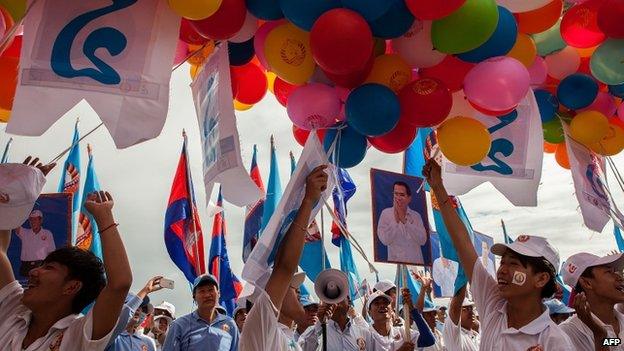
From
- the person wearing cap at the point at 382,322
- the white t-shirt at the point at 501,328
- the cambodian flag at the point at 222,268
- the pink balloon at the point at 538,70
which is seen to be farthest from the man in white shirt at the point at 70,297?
the cambodian flag at the point at 222,268

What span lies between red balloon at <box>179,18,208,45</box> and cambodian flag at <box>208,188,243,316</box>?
7351mm

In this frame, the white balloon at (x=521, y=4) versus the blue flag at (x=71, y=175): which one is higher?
the white balloon at (x=521, y=4)

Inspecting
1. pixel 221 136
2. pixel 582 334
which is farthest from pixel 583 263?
pixel 221 136

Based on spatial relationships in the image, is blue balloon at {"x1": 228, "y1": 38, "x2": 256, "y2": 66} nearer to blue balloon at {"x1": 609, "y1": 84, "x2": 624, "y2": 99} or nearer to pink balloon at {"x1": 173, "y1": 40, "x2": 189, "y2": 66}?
pink balloon at {"x1": 173, "y1": 40, "x2": 189, "y2": 66}

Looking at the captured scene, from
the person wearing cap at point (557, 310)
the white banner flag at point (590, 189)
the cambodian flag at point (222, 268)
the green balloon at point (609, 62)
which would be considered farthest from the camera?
the cambodian flag at point (222, 268)

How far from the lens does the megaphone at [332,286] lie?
3.43m

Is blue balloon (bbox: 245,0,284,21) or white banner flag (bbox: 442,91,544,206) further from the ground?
blue balloon (bbox: 245,0,284,21)

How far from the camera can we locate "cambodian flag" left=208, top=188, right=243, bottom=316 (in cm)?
1027

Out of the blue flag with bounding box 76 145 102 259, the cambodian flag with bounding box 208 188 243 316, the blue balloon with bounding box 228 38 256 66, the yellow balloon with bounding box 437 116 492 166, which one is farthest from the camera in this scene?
the cambodian flag with bounding box 208 188 243 316

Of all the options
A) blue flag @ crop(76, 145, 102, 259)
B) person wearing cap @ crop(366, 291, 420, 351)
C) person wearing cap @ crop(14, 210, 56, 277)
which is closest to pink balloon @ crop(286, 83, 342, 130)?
person wearing cap @ crop(14, 210, 56, 277)

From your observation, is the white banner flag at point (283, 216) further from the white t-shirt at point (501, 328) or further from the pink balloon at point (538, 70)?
the pink balloon at point (538, 70)

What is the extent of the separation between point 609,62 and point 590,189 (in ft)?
4.14

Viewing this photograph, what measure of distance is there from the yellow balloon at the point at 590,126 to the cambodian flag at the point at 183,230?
17.9ft

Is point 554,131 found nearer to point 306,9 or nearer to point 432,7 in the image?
point 432,7
